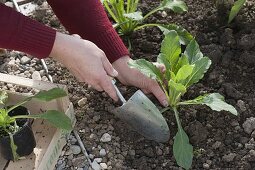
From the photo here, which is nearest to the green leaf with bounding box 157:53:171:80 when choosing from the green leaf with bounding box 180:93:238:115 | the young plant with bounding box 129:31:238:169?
the young plant with bounding box 129:31:238:169

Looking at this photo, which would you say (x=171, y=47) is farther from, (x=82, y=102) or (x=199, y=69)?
(x=82, y=102)

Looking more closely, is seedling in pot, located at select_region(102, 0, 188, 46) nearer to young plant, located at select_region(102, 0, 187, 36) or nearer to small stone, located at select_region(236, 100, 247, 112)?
young plant, located at select_region(102, 0, 187, 36)

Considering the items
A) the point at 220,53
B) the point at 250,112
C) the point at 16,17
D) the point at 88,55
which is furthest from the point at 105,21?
the point at 250,112

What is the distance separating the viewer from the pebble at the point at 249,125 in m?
1.82

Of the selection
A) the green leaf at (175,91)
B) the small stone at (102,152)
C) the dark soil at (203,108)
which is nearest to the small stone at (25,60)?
the dark soil at (203,108)

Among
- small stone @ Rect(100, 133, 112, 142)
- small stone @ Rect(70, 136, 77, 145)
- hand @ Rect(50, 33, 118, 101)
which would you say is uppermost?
hand @ Rect(50, 33, 118, 101)

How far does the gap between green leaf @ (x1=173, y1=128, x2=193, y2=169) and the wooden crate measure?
404 mm

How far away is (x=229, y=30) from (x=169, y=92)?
1.54 feet

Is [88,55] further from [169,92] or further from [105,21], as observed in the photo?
[169,92]

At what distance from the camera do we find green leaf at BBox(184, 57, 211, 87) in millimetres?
1742

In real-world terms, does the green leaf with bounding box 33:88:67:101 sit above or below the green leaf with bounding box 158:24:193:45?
above

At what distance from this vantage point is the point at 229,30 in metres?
2.08

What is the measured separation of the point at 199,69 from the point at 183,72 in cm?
10

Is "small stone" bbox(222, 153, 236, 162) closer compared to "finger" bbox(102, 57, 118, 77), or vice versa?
"finger" bbox(102, 57, 118, 77)
